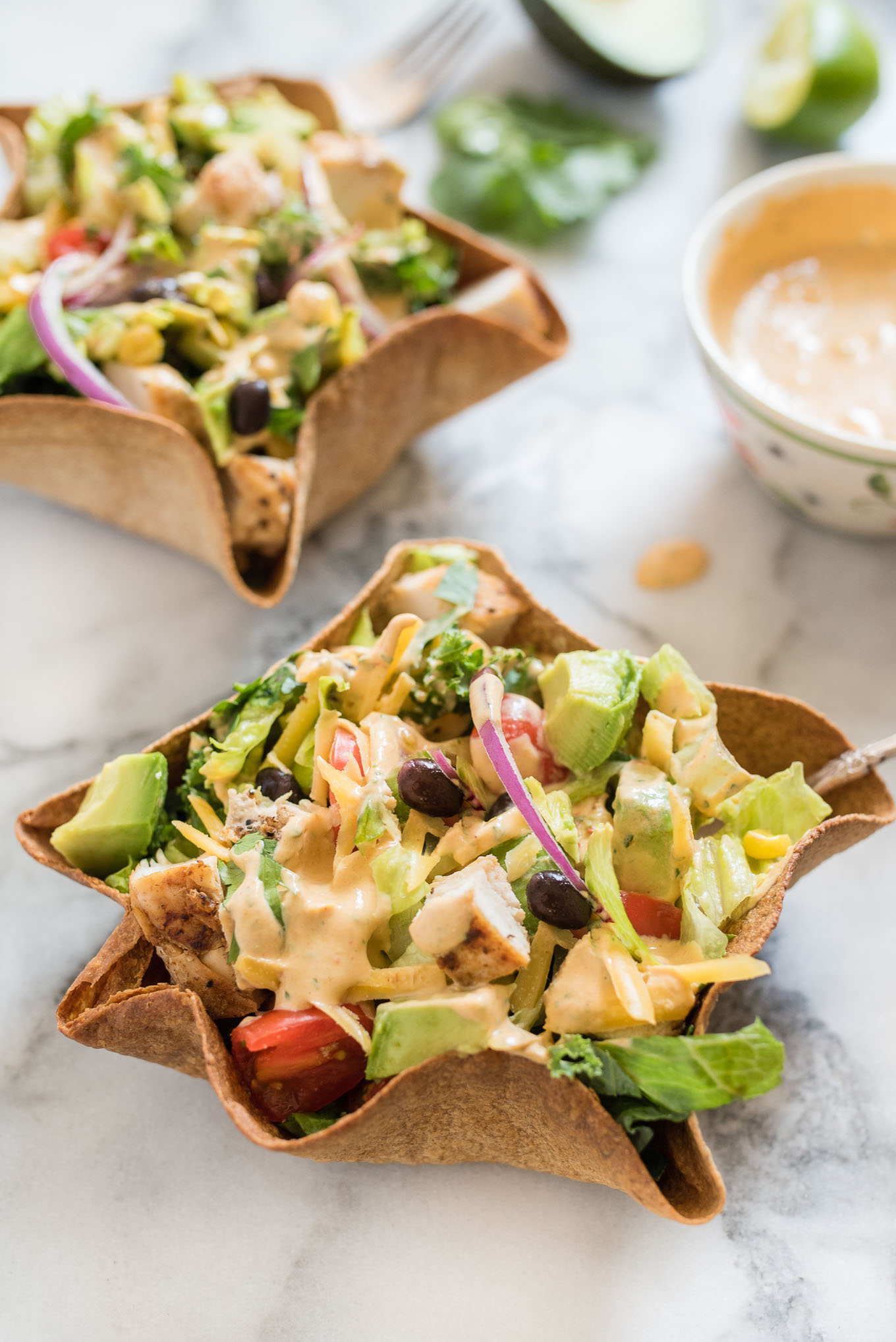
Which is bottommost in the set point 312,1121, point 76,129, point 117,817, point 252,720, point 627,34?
point 312,1121

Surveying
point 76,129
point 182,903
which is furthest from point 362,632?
point 76,129

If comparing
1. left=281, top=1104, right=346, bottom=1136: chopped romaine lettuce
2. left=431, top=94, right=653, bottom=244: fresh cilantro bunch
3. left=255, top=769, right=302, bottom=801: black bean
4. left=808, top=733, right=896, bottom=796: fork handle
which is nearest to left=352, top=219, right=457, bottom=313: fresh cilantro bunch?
left=431, top=94, right=653, bottom=244: fresh cilantro bunch

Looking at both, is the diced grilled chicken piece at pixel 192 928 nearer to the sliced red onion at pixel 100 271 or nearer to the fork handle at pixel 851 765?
the fork handle at pixel 851 765

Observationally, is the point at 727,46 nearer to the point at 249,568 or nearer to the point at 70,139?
the point at 70,139

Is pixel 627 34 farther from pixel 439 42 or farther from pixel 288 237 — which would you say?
pixel 288 237

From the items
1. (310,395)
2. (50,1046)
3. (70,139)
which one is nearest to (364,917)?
(50,1046)

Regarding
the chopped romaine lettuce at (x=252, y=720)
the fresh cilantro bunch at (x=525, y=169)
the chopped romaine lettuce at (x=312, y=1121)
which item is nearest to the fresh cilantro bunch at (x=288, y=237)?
the fresh cilantro bunch at (x=525, y=169)

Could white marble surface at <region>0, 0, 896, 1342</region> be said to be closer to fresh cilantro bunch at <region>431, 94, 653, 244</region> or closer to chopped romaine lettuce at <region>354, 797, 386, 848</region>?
fresh cilantro bunch at <region>431, 94, 653, 244</region>
